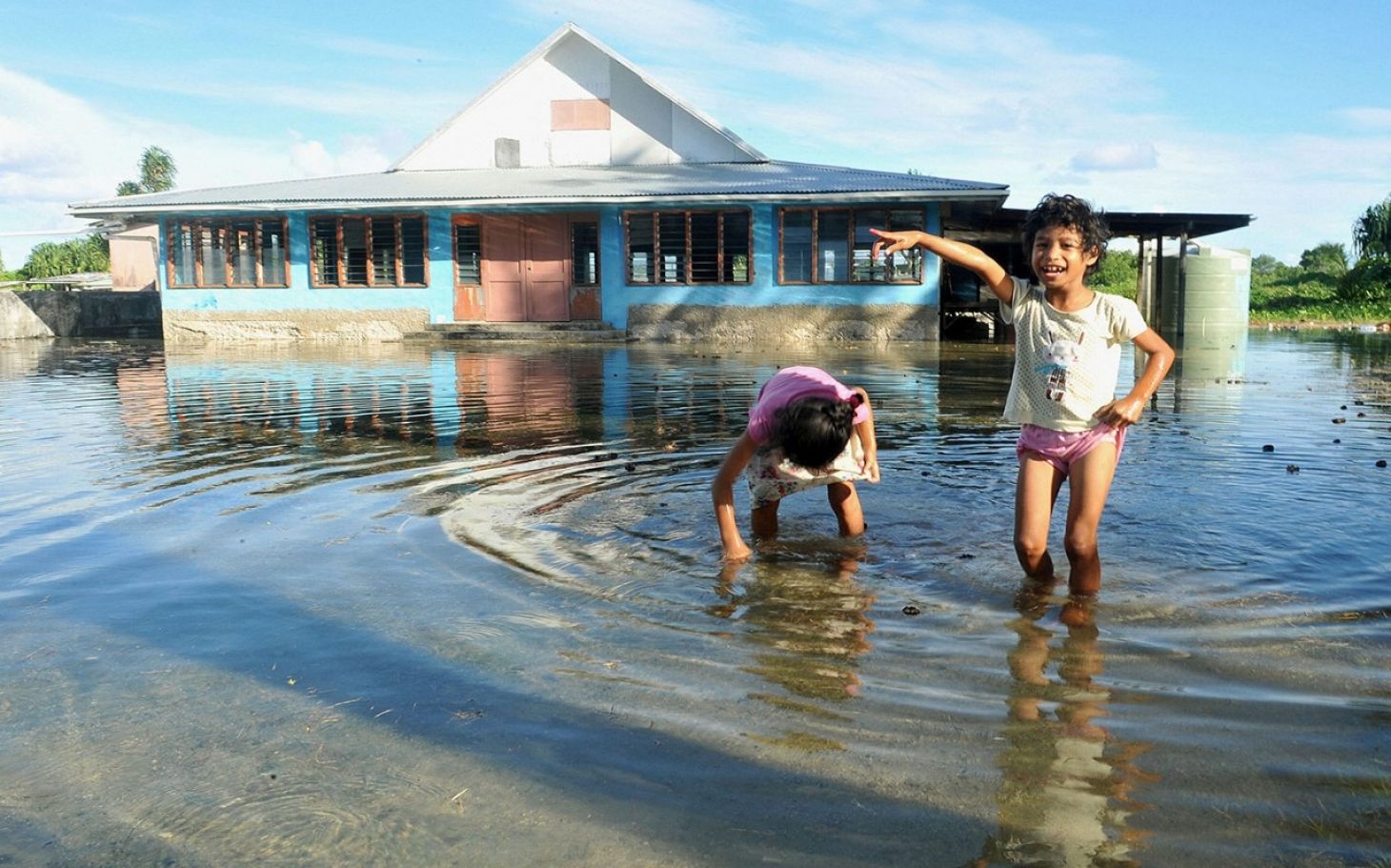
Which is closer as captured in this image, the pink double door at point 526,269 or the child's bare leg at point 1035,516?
the child's bare leg at point 1035,516

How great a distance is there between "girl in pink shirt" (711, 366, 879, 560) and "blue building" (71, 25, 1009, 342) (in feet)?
53.4

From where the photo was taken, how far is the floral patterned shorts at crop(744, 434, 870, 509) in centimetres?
439

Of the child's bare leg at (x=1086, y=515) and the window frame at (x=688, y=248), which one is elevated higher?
the window frame at (x=688, y=248)

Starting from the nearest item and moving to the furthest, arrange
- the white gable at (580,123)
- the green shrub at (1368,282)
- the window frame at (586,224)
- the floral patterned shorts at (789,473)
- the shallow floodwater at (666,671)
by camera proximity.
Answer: the shallow floodwater at (666,671) < the floral patterned shorts at (789,473) < the window frame at (586,224) < the white gable at (580,123) < the green shrub at (1368,282)

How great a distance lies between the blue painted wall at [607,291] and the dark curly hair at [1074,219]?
57.1 ft

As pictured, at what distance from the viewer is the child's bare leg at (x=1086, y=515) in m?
3.82

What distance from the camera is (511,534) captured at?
15.7 feet

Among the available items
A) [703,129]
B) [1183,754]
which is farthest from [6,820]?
[703,129]

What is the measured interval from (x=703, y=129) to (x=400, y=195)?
759cm

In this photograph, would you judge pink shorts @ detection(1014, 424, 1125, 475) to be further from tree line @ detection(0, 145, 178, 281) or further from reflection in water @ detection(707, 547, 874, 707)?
tree line @ detection(0, 145, 178, 281)

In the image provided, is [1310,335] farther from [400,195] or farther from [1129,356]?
[400,195]

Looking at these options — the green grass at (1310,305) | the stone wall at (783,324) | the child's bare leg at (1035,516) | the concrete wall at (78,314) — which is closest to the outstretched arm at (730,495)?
the child's bare leg at (1035,516)

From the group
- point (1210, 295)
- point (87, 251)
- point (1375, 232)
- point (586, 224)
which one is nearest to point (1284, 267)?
point (1375, 232)

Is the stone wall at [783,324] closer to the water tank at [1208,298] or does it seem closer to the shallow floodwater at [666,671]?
the water tank at [1208,298]
